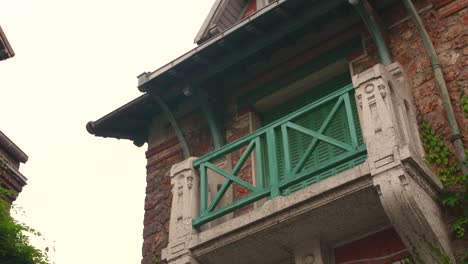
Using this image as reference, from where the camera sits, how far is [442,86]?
7535 millimetres

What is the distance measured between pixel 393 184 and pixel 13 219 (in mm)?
5564

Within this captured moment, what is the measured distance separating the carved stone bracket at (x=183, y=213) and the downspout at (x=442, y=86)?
9.54 ft

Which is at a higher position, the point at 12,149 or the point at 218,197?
the point at 12,149

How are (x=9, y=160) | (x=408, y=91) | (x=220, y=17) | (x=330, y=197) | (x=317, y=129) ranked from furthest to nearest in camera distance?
(x=9, y=160) → (x=220, y=17) → (x=317, y=129) → (x=408, y=91) → (x=330, y=197)

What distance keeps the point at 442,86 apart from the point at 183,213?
323 centimetres

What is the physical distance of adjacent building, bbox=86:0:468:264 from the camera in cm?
659

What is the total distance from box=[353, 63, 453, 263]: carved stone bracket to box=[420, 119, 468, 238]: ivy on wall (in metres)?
0.14

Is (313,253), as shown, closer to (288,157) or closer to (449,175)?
(288,157)

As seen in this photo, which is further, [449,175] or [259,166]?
[259,166]

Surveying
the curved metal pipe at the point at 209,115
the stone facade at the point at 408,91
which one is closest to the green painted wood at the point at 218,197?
the stone facade at the point at 408,91

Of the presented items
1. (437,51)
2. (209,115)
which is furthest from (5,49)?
(437,51)

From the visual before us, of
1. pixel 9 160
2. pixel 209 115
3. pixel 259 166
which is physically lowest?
pixel 259 166

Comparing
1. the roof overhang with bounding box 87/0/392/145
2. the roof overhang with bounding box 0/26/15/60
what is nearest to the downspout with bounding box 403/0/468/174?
the roof overhang with bounding box 87/0/392/145

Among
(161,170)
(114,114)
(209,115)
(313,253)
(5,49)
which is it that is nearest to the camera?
(313,253)
